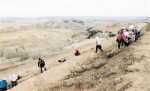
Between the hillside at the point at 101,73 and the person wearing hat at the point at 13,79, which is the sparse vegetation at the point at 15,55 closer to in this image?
the hillside at the point at 101,73

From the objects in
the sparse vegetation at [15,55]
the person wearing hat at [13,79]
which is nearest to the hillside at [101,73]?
the person wearing hat at [13,79]

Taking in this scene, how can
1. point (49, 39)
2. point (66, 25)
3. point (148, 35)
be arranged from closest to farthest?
1. point (148, 35)
2. point (49, 39)
3. point (66, 25)

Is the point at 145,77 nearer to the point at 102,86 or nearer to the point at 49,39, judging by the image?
the point at 102,86

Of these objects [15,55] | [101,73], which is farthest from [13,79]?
[15,55]

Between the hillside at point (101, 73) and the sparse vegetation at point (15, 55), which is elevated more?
the hillside at point (101, 73)

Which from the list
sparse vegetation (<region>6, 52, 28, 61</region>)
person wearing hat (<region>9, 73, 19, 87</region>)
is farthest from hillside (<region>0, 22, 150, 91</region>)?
sparse vegetation (<region>6, 52, 28, 61</region>)

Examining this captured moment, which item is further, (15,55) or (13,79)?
(15,55)

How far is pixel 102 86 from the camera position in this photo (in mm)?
12820

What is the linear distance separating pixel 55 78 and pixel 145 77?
23.1 ft

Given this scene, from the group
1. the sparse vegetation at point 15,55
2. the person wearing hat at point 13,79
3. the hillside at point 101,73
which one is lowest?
the sparse vegetation at point 15,55

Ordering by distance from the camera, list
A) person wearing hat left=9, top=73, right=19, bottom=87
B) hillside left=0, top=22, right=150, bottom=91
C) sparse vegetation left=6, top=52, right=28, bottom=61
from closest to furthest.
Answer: hillside left=0, top=22, right=150, bottom=91, person wearing hat left=9, top=73, right=19, bottom=87, sparse vegetation left=6, top=52, right=28, bottom=61

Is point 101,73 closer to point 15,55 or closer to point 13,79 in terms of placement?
point 13,79

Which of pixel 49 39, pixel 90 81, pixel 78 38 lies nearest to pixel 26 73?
pixel 90 81

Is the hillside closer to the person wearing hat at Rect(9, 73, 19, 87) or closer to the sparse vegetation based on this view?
the person wearing hat at Rect(9, 73, 19, 87)
